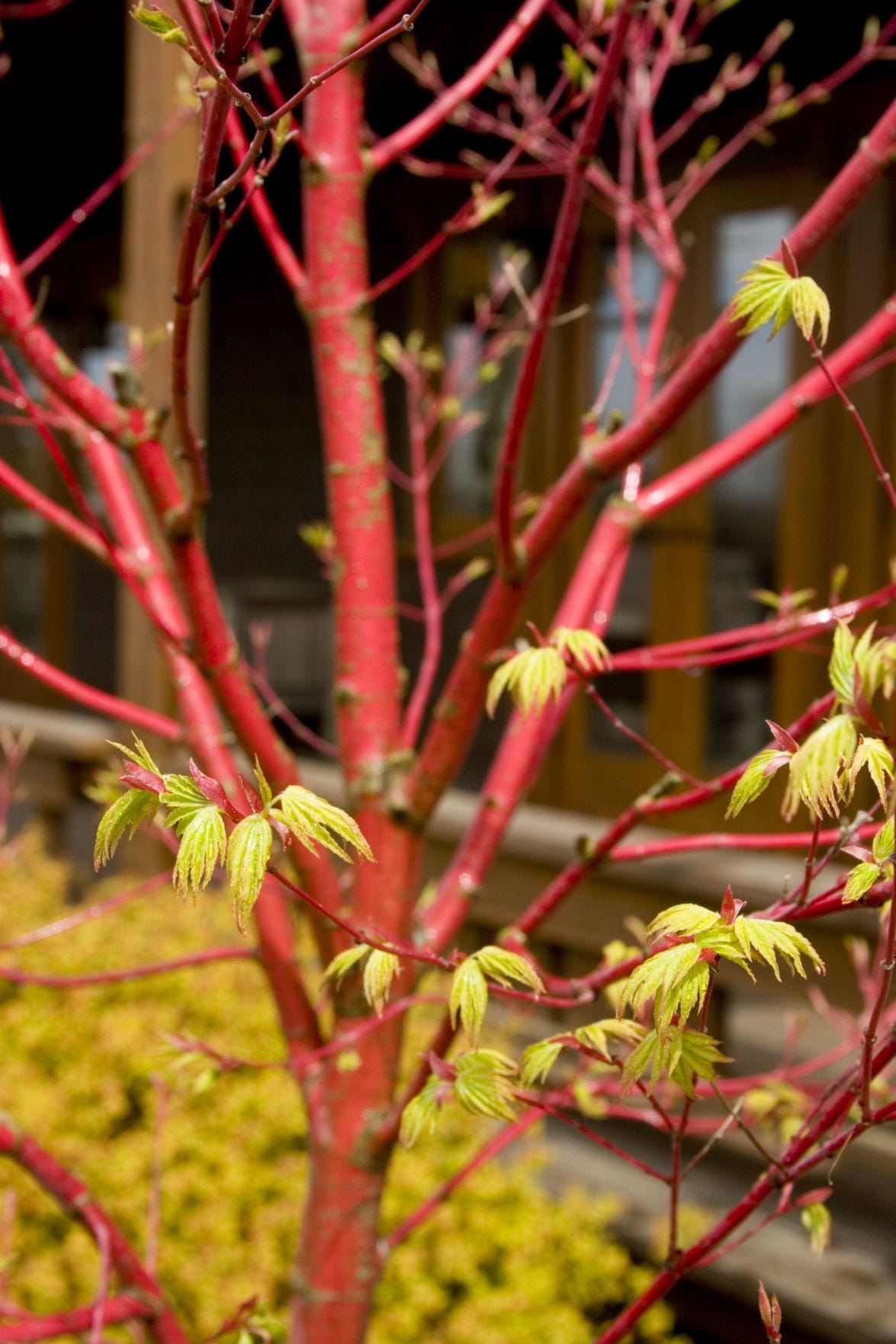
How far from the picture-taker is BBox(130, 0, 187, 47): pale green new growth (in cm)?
85

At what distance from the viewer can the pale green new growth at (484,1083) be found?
0.96 meters

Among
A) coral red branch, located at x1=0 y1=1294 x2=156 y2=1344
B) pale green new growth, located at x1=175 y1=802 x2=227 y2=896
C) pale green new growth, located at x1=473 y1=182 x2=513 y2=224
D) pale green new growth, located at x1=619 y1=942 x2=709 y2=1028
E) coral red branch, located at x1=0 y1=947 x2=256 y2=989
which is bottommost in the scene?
coral red branch, located at x1=0 y1=1294 x2=156 y2=1344

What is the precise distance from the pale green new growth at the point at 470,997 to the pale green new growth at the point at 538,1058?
81mm

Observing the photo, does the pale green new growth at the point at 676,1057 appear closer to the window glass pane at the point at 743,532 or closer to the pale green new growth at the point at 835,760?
the pale green new growth at the point at 835,760

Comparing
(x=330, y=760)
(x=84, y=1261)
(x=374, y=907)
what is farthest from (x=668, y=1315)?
(x=330, y=760)

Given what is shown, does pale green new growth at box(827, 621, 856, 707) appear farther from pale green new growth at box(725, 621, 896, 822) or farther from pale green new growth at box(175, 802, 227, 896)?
pale green new growth at box(175, 802, 227, 896)

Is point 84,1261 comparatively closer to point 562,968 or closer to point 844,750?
point 562,968

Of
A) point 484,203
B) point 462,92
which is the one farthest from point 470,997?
point 462,92

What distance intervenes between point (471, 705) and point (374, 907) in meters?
0.27

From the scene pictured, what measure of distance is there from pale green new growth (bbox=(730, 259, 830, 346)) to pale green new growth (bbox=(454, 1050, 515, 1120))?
565 millimetres

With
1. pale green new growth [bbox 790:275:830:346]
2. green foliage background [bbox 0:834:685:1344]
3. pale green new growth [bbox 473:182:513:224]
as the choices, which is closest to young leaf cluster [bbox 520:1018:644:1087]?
pale green new growth [bbox 790:275:830:346]

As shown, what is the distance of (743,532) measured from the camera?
5434mm

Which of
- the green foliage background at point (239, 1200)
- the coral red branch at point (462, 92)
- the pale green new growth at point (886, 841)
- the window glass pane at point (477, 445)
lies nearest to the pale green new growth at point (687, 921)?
the pale green new growth at point (886, 841)

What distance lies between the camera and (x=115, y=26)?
582 cm
